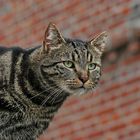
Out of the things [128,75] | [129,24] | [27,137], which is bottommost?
[128,75]

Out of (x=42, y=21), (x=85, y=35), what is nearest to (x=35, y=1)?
(x=42, y=21)

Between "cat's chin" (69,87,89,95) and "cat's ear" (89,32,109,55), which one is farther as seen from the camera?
"cat's ear" (89,32,109,55)

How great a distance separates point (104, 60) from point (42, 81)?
2.69 m

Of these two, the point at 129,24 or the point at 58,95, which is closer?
the point at 58,95

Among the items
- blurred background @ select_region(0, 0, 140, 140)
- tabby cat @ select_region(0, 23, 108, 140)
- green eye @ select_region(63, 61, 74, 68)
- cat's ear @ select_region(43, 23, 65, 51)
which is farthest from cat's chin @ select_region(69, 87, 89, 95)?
blurred background @ select_region(0, 0, 140, 140)

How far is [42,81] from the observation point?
5.01 meters

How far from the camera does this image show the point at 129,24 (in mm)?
7449

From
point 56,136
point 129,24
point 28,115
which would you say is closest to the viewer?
point 28,115

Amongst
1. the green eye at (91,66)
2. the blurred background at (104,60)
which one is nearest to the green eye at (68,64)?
the green eye at (91,66)

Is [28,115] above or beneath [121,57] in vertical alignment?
above

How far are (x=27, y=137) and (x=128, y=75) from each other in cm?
Result: 264

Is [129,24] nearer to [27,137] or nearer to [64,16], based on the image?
[64,16]

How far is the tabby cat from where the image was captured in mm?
4934

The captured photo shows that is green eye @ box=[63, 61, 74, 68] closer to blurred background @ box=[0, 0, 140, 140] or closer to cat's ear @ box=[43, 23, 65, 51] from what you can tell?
cat's ear @ box=[43, 23, 65, 51]
